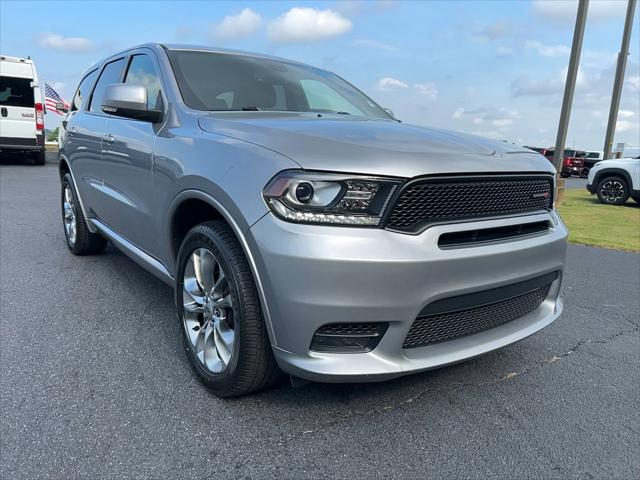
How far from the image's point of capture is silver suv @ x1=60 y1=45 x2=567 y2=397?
1.97 metres

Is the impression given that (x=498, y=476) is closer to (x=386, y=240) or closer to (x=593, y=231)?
(x=386, y=240)

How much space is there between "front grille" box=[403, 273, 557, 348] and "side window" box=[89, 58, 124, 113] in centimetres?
329

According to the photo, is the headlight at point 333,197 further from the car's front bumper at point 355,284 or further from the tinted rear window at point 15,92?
the tinted rear window at point 15,92

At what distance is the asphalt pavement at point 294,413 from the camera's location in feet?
6.77

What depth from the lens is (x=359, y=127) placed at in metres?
2.55

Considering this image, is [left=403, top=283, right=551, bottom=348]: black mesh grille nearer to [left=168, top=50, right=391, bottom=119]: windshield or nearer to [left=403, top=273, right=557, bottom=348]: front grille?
[left=403, top=273, right=557, bottom=348]: front grille

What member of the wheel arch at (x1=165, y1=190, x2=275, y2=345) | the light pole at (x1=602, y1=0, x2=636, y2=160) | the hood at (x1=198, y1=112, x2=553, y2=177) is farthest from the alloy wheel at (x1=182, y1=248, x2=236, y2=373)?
the light pole at (x1=602, y1=0, x2=636, y2=160)

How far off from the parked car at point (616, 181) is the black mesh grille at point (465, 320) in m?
11.8

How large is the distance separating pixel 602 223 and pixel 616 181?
4.24 m

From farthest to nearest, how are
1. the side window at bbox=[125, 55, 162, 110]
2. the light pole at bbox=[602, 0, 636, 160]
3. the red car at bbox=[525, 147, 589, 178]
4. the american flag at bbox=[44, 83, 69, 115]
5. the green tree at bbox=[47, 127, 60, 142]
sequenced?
1. the green tree at bbox=[47, 127, 60, 142]
2. the red car at bbox=[525, 147, 589, 178]
3. the american flag at bbox=[44, 83, 69, 115]
4. the light pole at bbox=[602, 0, 636, 160]
5. the side window at bbox=[125, 55, 162, 110]

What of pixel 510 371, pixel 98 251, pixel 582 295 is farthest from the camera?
pixel 98 251

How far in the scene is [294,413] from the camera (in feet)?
7.85

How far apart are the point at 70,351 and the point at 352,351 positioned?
6.01 ft

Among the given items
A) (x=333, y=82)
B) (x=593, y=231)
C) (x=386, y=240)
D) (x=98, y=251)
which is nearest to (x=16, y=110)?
(x=98, y=251)
